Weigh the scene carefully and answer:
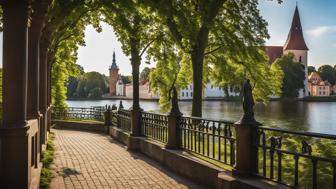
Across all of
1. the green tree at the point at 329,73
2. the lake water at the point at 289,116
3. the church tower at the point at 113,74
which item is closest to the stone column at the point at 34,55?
the lake water at the point at 289,116

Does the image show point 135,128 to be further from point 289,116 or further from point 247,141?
point 289,116

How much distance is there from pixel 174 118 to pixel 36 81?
3.07 m

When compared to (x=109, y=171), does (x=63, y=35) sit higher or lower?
higher

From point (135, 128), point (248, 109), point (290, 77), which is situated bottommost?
point (135, 128)

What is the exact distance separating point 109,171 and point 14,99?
4.13 metres

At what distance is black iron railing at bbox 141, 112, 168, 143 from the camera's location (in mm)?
10453

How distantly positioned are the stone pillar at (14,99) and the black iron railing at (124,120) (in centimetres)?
924

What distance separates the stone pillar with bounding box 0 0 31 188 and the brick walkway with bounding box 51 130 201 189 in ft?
7.11

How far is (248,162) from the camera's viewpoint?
6359 millimetres

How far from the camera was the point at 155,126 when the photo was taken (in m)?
11.3

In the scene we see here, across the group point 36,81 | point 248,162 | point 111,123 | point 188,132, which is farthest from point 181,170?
point 111,123

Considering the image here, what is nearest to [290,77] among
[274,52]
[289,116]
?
[289,116]

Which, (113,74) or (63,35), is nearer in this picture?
(63,35)

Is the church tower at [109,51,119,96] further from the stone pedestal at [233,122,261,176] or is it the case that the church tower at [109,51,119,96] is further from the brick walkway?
the stone pedestal at [233,122,261,176]
